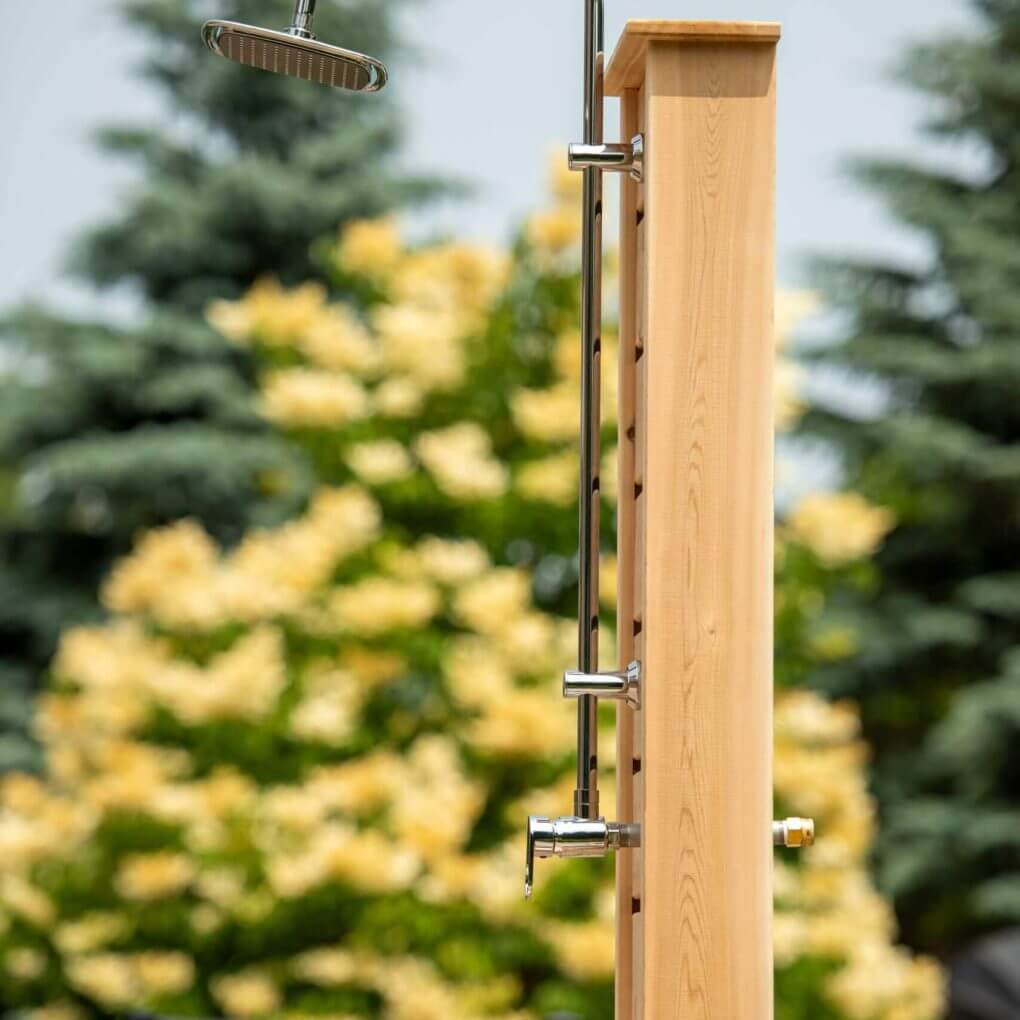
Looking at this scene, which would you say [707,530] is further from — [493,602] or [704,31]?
[493,602]

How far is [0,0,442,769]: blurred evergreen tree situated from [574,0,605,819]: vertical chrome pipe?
3.80 metres

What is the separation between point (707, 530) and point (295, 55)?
1.33 ft

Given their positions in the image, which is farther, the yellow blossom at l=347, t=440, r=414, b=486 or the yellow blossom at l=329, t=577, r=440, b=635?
the yellow blossom at l=347, t=440, r=414, b=486

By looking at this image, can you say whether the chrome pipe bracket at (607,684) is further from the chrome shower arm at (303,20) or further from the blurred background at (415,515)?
the blurred background at (415,515)

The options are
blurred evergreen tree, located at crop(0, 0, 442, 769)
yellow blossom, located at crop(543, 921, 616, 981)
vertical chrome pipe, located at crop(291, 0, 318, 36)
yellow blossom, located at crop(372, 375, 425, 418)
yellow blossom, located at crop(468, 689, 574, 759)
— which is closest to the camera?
vertical chrome pipe, located at crop(291, 0, 318, 36)

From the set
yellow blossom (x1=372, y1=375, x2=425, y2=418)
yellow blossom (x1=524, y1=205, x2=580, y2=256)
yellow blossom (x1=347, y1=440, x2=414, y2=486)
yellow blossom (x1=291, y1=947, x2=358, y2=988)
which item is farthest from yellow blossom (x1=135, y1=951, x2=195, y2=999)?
yellow blossom (x1=524, y1=205, x2=580, y2=256)

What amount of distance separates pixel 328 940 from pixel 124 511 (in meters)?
2.85

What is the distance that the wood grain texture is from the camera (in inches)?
32.1

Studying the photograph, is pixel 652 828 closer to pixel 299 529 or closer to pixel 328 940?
pixel 328 940

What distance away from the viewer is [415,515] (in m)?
2.63

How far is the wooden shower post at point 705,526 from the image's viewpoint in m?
0.82

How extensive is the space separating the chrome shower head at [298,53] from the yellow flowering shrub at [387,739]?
1423 millimetres

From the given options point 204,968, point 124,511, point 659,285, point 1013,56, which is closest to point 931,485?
point 1013,56

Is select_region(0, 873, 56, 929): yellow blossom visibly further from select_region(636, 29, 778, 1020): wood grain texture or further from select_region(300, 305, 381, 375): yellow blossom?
select_region(636, 29, 778, 1020): wood grain texture
